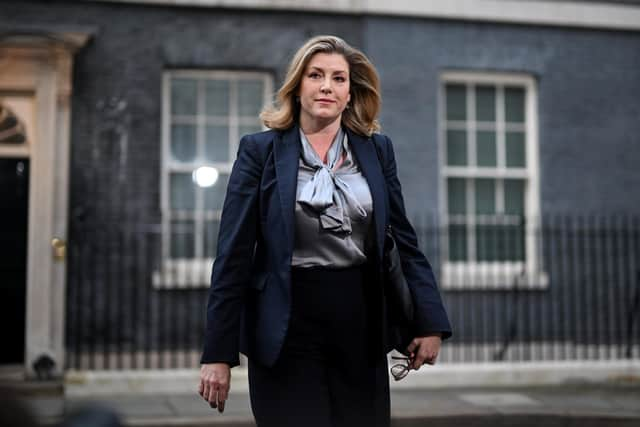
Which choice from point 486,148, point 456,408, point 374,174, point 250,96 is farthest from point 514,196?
point 374,174

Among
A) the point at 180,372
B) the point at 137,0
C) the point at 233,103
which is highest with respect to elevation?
the point at 137,0

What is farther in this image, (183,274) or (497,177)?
(497,177)

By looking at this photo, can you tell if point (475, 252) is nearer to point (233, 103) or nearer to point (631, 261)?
point (631, 261)

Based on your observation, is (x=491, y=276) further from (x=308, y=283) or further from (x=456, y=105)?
(x=308, y=283)

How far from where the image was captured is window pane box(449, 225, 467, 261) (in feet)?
36.6

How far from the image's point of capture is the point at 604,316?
11.2 metres

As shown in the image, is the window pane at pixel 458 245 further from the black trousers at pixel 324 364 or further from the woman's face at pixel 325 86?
the black trousers at pixel 324 364

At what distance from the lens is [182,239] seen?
10.5 m

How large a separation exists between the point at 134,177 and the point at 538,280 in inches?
186

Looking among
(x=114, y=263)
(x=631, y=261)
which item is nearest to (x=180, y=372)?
(x=114, y=263)

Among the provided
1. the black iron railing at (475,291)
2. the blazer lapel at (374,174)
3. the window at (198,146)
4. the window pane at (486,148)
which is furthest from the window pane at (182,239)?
the blazer lapel at (374,174)

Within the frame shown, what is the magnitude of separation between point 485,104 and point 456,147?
63 centimetres

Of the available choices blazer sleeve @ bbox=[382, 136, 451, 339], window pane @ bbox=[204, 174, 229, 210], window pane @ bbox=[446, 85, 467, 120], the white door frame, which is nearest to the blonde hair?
blazer sleeve @ bbox=[382, 136, 451, 339]

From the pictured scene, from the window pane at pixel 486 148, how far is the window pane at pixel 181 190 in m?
3.39
